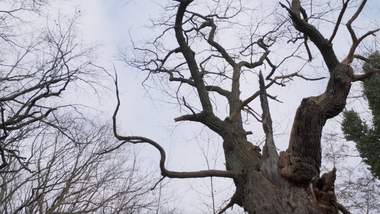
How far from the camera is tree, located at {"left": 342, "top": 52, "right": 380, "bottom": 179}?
15.3m

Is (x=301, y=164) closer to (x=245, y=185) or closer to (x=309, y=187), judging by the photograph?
(x=309, y=187)

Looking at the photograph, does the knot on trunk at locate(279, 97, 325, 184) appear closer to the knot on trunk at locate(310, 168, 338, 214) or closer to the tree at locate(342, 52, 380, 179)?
the knot on trunk at locate(310, 168, 338, 214)

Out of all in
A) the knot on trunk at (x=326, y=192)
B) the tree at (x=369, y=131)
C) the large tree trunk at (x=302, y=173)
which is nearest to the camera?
the large tree trunk at (x=302, y=173)

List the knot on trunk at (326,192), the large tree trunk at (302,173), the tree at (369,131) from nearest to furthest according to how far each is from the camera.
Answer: the large tree trunk at (302,173)
the knot on trunk at (326,192)
the tree at (369,131)

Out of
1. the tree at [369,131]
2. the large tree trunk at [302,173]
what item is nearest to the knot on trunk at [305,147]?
the large tree trunk at [302,173]

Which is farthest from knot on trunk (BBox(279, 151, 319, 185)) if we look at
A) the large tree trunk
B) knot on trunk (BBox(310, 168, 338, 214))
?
knot on trunk (BBox(310, 168, 338, 214))

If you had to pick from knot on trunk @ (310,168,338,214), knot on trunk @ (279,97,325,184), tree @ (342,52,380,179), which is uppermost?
tree @ (342,52,380,179)

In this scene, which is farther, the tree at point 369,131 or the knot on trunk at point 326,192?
the tree at point 369,131

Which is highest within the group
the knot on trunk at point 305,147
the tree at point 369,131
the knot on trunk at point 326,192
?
the tree at point 369,131

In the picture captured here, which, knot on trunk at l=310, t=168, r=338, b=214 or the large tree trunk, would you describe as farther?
knot on trunk at l=310, t=168, r=338, b=214

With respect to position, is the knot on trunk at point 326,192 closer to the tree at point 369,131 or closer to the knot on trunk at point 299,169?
the knot on trunk at point 299,169

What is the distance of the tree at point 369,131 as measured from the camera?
15328 mm

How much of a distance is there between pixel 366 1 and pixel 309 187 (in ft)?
7.86

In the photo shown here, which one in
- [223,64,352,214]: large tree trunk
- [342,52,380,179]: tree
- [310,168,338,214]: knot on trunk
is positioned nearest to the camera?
[223,64,352,214]: large tree trunk
